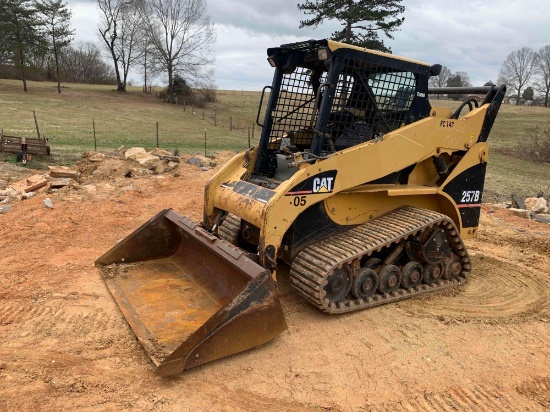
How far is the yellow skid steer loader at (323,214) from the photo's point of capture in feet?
14.0

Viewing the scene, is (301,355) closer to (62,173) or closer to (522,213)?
(522,213)

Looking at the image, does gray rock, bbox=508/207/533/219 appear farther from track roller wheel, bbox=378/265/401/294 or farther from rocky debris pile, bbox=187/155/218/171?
rocky debris pile, bbox=187/155/218/171

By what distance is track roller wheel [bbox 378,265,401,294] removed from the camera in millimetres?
4875

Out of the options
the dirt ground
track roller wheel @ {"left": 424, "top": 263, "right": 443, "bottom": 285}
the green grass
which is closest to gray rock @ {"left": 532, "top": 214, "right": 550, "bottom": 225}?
the dirt ground

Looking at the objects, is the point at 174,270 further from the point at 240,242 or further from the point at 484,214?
the point at 484,214

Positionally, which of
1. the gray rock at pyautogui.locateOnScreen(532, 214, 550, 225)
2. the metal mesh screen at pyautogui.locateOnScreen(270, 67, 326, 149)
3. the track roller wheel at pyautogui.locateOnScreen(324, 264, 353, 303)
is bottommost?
the gray rock at pyautogui.locateOnScreen(532, 214, 550, 225)

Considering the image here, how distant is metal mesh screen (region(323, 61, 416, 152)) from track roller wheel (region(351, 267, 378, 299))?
1.37 metres

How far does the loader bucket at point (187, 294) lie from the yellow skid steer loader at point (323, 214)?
16mm

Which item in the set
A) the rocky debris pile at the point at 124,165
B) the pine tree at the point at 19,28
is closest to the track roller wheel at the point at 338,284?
the rocky debris pile at the point at 124,165

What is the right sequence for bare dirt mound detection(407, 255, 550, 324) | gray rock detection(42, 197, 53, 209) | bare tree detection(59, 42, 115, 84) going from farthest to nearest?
bare tree detection(59, 42, 115, 84) < gray rock detection(42, 197, 53, 209) < bare dirt mound detection(407, 255, 550, 324)

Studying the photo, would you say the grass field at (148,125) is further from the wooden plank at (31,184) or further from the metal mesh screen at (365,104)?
the wooden plank at (31,184)

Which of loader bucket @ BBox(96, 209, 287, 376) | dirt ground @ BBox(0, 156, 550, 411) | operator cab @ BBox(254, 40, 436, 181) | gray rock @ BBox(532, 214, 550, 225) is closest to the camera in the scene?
dirt ground @ BBox(0, 156, 550, 411)

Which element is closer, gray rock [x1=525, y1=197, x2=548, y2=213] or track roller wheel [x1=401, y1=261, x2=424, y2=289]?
track roller wheel [x1=401, y1=261, x2=424, y2=289]

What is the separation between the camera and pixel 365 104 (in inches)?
202
